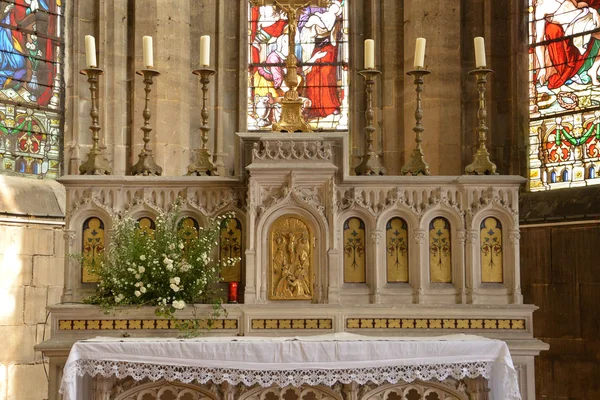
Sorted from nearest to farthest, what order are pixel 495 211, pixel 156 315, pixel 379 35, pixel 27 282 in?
pixel 156 315
pixel 495 211
pixel 27 282
pixel 379 35

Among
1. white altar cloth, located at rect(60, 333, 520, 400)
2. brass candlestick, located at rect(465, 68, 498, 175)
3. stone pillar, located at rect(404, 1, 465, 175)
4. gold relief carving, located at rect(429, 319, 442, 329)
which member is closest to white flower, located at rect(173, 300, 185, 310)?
white altar cloth, located at rect(60, 333, 520, 400)

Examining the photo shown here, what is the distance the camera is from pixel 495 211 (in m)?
8.23

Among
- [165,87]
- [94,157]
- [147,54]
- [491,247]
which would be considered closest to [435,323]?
[491,247]

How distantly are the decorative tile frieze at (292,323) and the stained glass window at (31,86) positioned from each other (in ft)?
14.9

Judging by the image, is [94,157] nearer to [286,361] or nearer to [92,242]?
[92,242]

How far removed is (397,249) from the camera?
8.28 m

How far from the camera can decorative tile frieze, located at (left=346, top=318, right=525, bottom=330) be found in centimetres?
789

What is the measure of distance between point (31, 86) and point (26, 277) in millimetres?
2372

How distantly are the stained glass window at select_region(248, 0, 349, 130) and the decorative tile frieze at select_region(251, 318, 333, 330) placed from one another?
4.88 m

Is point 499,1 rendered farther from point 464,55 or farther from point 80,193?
point 80,193

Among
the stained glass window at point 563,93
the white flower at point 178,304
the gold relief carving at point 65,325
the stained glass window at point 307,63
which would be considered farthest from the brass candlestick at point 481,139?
the stained glass window at point 307,63

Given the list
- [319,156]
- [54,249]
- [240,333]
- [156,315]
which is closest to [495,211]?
[319,156]

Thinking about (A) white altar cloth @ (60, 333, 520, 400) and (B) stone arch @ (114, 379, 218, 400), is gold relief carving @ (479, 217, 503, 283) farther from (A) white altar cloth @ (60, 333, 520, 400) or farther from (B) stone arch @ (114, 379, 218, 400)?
(B) stone arch @ (114, 379, 218, 400)

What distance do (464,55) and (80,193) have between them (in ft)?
18.4
